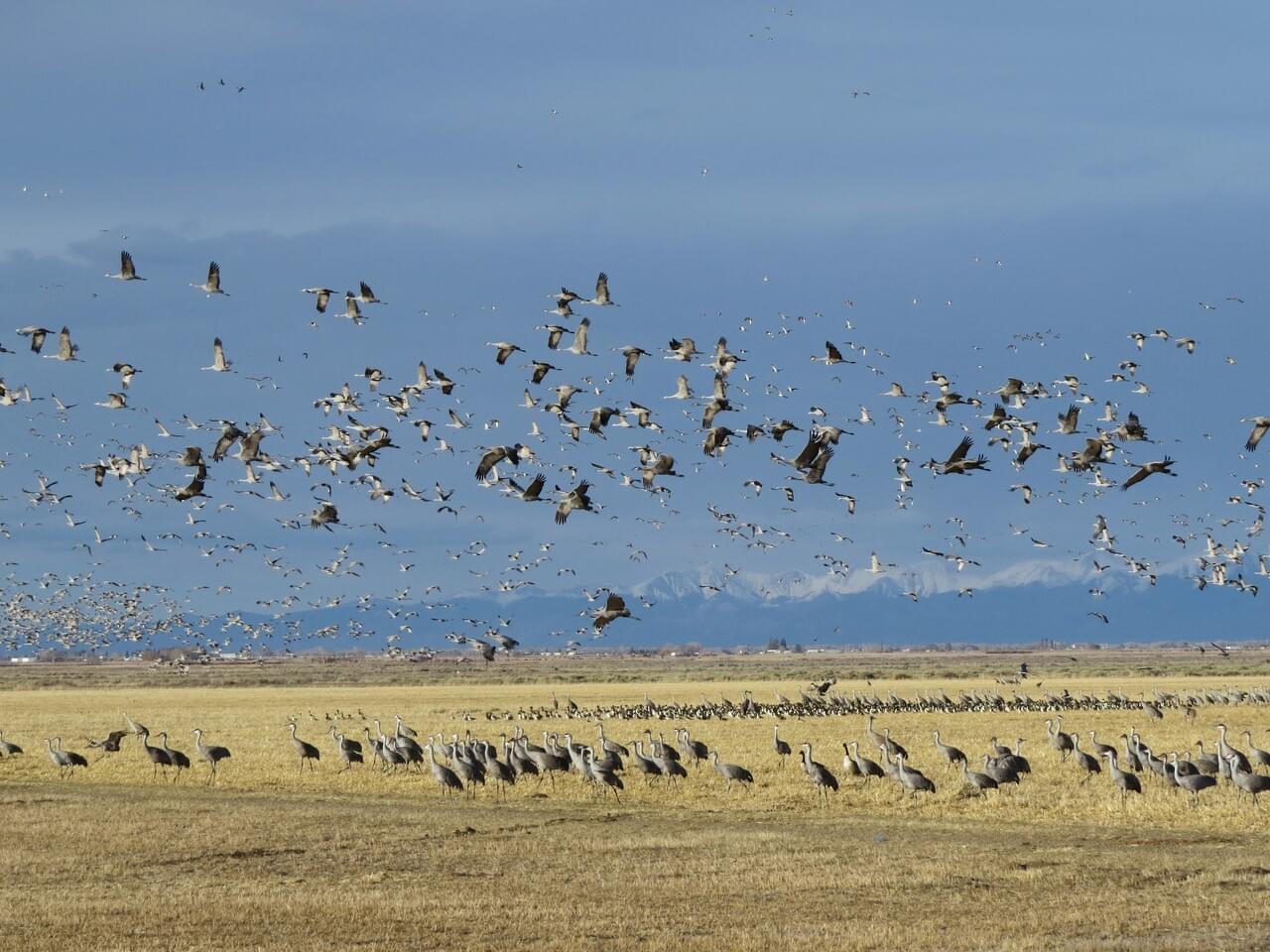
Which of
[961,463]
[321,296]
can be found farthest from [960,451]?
[321,296]

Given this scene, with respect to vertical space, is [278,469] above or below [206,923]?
above

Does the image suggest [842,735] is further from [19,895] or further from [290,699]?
[290,699]

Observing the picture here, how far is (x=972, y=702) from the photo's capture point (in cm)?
6328

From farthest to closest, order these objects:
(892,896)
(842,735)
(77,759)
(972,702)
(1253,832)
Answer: (972,702) → (842,735) → (77,759) → (1253,832) → (892,896)

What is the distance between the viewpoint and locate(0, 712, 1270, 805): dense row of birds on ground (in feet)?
98.5

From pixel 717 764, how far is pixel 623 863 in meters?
10.9

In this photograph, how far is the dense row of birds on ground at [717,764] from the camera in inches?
1182

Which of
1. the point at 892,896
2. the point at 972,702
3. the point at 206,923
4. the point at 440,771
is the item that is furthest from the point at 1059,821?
the point at 972,702

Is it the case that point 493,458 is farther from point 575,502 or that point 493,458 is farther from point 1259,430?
point 1259,430

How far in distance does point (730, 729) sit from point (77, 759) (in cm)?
1865

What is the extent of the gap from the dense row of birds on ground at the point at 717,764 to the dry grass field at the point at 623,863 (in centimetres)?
35

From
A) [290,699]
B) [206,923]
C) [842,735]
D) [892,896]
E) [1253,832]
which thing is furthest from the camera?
[290,699]

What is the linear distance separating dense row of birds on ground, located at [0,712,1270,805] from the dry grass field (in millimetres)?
352

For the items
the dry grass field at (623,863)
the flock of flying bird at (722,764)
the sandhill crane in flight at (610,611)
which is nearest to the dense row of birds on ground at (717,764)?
the flock of flying bird at (722,764)
